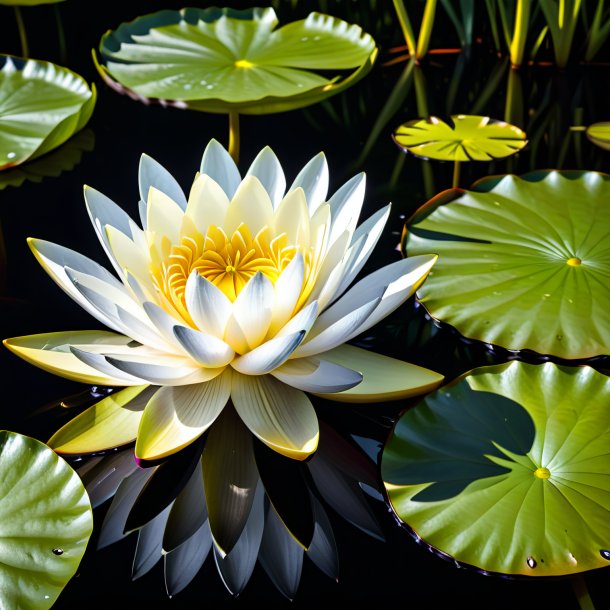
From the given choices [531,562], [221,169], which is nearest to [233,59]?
[221,169]

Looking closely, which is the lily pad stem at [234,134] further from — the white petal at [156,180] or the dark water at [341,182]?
the white petal at [156,180]

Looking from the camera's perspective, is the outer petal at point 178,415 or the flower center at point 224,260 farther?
the flower center at point 224,260

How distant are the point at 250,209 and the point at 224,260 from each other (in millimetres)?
103

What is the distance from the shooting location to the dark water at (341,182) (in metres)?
1.04

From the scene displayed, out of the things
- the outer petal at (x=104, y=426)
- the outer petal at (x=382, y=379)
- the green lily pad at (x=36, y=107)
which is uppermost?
the green lily pad at (x=36, y=107)

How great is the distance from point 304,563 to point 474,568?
235 mm

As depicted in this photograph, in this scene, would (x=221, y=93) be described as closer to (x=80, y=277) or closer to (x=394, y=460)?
(x=80, y=277)

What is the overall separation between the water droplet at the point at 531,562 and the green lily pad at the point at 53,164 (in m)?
1.59

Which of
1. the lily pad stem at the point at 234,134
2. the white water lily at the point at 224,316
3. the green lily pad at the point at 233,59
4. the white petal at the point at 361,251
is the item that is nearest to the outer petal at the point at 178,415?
the white water lily at the point at 224,316

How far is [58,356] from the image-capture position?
129cm

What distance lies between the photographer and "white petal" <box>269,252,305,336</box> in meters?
1.15

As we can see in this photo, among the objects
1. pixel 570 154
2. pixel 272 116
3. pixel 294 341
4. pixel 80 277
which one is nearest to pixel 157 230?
pixel 80 277

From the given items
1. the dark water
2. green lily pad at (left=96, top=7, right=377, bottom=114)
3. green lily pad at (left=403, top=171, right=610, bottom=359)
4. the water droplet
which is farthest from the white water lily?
green lily pad at (left=96, top=7, right=377, bottom=114)

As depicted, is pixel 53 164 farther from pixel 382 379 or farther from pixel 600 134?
pixel 600 134
